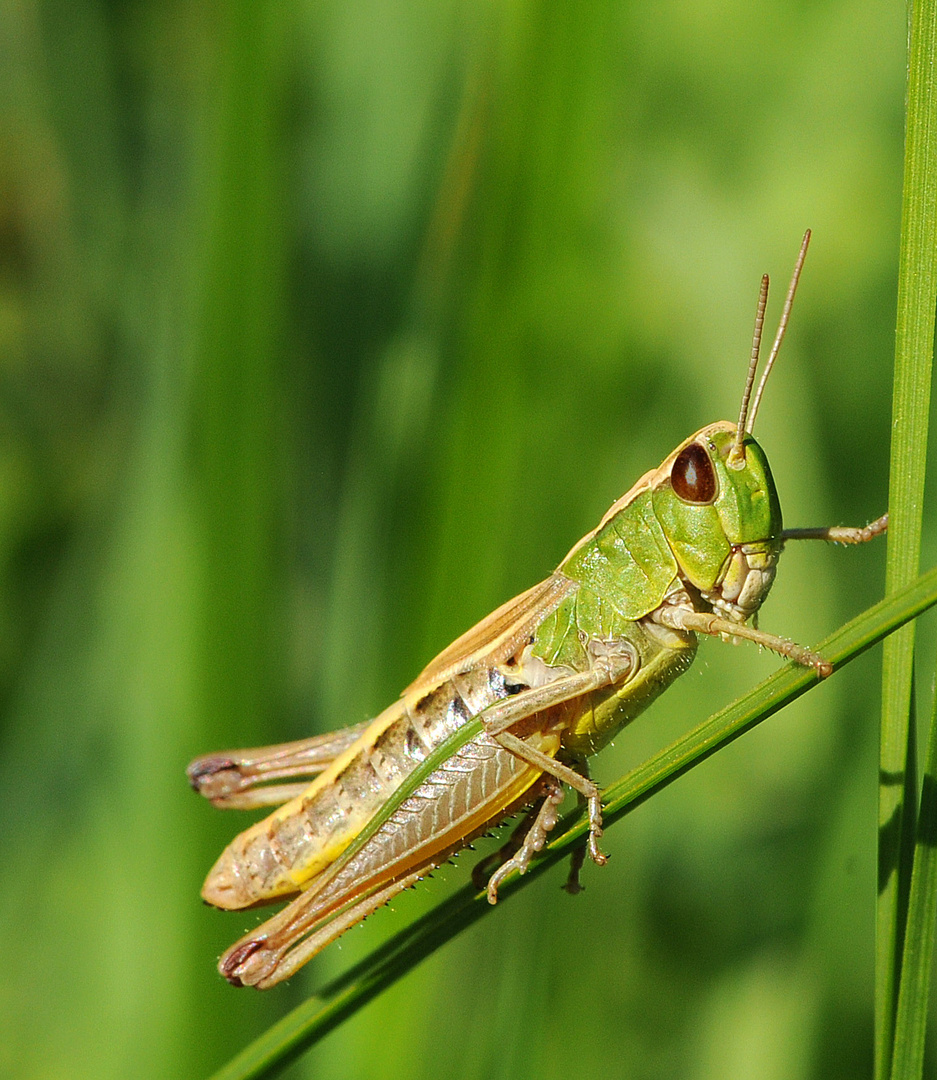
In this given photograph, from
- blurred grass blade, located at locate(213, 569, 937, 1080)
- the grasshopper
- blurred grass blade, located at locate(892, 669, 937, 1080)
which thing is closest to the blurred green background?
the grasshopper

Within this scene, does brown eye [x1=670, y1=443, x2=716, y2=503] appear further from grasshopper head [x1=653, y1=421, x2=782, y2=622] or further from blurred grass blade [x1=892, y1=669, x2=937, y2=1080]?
blurred grass blade [x1=892, y1=669, x2=937, y2=1080]

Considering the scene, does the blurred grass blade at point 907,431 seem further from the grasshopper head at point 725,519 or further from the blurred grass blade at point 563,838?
the grasshopper head at point 725,519

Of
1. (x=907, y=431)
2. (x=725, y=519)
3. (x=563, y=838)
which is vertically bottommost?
(x=563, y=838)

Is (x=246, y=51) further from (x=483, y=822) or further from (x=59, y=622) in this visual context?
(x=59, y=622)

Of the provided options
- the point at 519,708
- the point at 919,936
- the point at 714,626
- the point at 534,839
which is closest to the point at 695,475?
the point at 714,626

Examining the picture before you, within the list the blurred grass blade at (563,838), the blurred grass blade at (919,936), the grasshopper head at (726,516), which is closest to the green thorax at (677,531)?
the grasshopper head at (726,516)

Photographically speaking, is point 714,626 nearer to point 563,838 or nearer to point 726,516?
point 726,516

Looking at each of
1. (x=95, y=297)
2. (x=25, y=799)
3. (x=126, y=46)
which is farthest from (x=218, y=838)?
(x=126, y=46)
